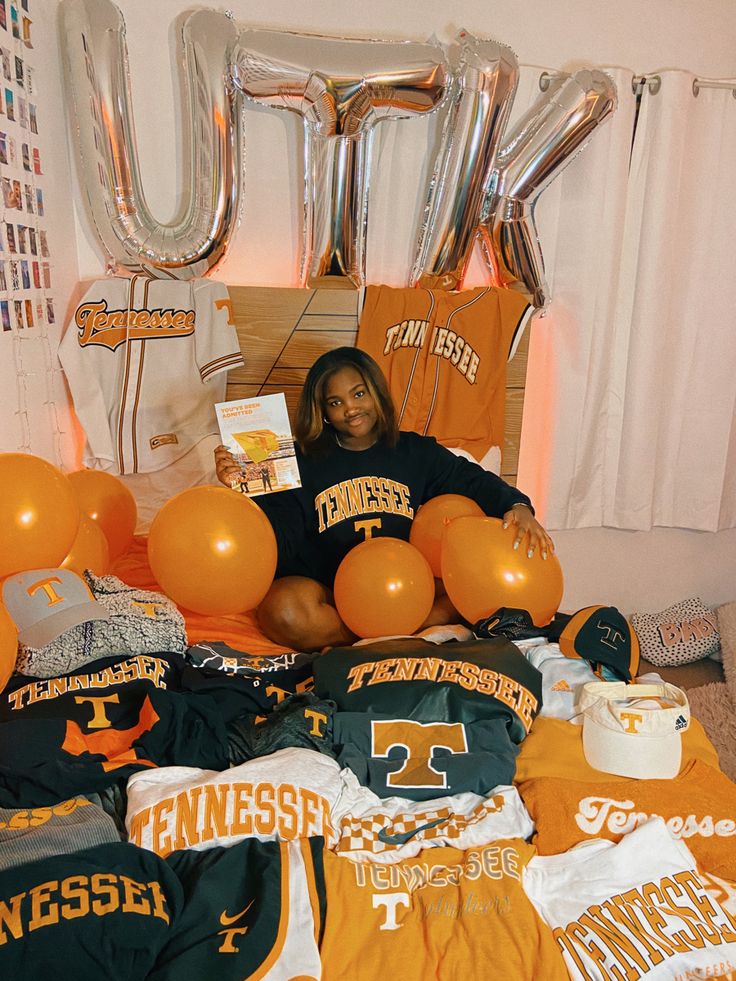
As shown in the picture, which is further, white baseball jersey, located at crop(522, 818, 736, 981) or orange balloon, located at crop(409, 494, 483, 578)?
orange balloon, located at crop(409, 494, 483, 578)

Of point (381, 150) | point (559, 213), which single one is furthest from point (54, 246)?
point (559, 213)

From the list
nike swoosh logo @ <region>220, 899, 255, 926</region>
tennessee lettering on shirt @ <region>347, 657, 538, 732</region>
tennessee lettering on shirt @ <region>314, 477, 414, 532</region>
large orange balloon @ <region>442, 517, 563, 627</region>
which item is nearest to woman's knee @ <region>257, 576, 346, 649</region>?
tennessee lettering on shirt @ <region>314, 477, 414, 532</region>

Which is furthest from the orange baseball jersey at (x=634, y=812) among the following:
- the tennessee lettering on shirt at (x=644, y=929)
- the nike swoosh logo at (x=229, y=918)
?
the nike swoosh logo at (x=229, y=918)

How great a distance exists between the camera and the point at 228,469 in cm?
204

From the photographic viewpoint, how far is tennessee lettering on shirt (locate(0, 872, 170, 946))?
91cm

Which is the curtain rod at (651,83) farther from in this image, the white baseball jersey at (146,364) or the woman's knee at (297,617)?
the woman's knee at (297,617)

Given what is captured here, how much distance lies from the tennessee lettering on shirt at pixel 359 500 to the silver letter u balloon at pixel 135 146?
0.82m

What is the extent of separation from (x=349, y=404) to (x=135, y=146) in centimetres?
99

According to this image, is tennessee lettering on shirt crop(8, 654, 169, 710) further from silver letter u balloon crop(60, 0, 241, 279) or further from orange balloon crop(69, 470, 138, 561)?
silver letter u balloon crop(60, 0, 241, 279)

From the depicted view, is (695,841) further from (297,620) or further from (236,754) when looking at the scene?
(297,620)

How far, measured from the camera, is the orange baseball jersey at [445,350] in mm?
2590

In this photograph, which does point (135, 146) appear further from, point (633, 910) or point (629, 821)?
point (633, 910)

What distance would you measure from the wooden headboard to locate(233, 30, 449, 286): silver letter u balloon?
0.60 ft

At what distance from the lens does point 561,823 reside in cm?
120
